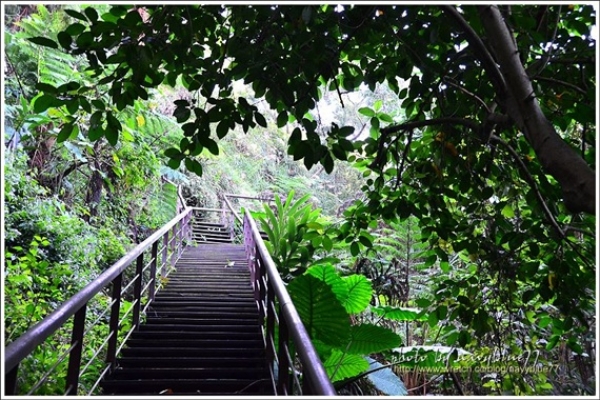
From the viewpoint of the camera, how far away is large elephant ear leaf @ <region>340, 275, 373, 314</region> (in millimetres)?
4082

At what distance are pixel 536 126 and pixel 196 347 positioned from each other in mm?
2948

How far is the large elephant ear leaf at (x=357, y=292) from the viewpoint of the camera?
4082 millimetres

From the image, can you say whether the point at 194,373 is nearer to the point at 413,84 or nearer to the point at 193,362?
the point at 193,362

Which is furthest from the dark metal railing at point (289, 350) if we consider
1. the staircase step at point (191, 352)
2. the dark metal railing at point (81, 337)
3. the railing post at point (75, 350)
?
the railing post at point (75, 350)

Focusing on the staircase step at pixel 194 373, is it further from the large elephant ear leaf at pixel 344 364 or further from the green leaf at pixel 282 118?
the green leaf at pixel 282 118

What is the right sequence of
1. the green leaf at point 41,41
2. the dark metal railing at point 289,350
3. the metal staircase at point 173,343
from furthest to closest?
the metal staircase at point 173,343 → the green leaf at point 41,41 → the dark metal railing at point 289,350

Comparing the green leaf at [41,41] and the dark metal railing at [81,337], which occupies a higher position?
the green leaf at [41,41]

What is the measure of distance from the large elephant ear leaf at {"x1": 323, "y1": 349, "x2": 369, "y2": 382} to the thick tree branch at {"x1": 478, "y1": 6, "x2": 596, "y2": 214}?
2.69 metres

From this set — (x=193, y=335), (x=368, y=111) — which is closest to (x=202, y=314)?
(x=193, y=335)

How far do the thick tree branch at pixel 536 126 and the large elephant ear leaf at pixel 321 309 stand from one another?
2.08 metres

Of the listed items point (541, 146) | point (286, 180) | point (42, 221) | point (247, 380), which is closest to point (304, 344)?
point (541, 146)

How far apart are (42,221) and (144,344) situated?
166cm

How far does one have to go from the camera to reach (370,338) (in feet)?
11.5

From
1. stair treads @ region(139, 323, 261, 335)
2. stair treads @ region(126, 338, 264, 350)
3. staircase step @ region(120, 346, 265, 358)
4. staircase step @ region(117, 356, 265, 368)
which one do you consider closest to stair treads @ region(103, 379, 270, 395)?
staircase step @ region(117, 356, 265, 368)
